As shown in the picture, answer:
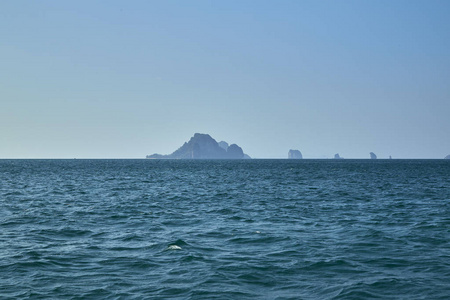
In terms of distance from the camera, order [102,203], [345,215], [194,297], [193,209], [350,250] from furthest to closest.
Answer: [102,203]
[193,209]
[345,215]
[350,250]
[194,297]

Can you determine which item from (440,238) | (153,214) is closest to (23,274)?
(153,214)

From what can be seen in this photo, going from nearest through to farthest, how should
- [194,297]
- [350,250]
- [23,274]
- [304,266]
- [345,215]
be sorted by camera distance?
[194,297]
[23,274]
[304,266]
[350,250]
[345,215]

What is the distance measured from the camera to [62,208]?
124 feet

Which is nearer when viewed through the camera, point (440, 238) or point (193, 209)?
point (440, 238)

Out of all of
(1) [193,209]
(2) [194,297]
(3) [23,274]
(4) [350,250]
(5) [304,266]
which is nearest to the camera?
(2) [194,297]

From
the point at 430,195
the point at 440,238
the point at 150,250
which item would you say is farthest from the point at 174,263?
the point at 430,195

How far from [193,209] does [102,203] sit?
32.4 feet

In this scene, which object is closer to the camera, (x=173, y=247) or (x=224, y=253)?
(x=224, y=253)

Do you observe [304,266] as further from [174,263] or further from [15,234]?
[15,234]

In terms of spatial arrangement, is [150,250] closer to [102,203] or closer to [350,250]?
[350,250]

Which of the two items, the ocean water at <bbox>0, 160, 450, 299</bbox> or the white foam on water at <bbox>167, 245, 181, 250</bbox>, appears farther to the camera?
the white foam on water at <bbox>167, 245, 181, 250</bbox>

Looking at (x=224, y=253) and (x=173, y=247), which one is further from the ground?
(x=173, y=247)

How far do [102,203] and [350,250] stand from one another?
27.1 meters

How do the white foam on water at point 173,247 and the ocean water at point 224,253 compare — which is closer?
the ocean water at point 224,253
